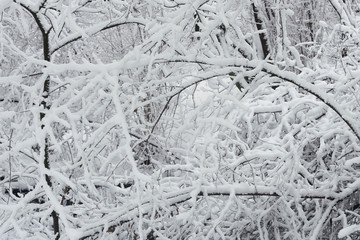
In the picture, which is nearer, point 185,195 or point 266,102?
point 185,195

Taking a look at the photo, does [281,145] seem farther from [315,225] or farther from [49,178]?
[49,178]

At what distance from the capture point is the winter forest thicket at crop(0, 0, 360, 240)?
8.00ft

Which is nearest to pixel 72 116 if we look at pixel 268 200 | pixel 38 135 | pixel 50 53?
pixel 38 135

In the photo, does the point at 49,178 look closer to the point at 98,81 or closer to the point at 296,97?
the point at 98,81

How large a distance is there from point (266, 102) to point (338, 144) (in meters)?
0.87

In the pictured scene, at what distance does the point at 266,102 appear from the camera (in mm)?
4492

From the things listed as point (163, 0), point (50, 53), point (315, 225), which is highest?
point (163, 0)

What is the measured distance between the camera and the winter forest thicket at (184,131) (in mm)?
2438

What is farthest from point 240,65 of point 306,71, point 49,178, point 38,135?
point 306,71

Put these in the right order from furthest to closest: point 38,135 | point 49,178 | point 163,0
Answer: point 49,178 → point 163,0 → point 38,135

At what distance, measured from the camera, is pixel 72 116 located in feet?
7.75

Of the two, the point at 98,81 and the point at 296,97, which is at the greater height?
the point at 98,81

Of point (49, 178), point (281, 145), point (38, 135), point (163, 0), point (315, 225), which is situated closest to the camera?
point (38, 135)

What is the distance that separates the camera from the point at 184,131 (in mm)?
3035
